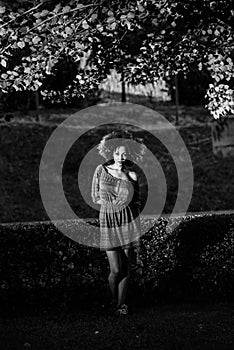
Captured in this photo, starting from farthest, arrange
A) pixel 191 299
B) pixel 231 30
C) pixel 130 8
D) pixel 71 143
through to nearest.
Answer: pixel 71 143
pixel 191 299
pixel 231 30
pixel 130 8

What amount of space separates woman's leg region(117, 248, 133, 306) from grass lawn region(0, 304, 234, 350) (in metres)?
0.22

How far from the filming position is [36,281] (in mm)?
7359

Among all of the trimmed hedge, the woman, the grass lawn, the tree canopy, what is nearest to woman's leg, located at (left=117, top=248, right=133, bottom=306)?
the woman

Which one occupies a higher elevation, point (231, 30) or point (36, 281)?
point (231, 30)

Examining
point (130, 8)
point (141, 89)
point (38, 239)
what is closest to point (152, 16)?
point (130, 8)

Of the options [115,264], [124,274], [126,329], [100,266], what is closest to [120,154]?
[115,264]

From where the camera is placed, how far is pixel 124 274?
6680 millimetres

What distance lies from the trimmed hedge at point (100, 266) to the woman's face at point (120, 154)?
1410 mm

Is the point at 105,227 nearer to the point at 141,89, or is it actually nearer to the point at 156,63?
the point at 156,63

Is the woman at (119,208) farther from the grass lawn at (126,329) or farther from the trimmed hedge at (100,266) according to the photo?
the trimmed hedge at (100,266)

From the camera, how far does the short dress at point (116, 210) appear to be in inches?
259

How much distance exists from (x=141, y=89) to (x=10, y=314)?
14367 mm

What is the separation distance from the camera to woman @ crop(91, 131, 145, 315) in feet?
21.6

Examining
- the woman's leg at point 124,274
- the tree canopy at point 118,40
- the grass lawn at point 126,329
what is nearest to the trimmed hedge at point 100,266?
the grass lawn at point 126,329
